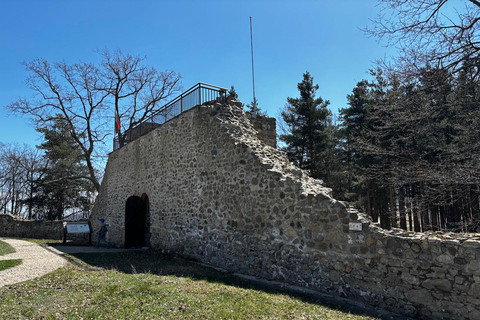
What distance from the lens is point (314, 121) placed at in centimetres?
2547

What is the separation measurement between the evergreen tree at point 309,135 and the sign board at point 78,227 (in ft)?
51.0

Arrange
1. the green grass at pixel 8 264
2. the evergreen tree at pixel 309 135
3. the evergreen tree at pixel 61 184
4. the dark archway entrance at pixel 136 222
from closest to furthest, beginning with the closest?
1. the green grass at pixel 8 264
2. the dark archway entrance at pixel 136 222
3. the evergreen tree at pixel 309 135
4. the evergreen tree at pixel 61 184

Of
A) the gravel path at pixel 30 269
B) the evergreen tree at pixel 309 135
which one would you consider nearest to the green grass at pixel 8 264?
the gravel path at pixel 30 269

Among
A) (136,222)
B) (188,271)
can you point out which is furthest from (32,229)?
(188,271)

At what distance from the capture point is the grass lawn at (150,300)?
4875 millimetres

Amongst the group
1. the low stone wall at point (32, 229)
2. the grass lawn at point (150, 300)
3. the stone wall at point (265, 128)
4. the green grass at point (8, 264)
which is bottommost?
the low stone wall at point (32, 229)

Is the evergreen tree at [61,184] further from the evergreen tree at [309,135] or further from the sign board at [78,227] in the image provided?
the evergreen tree at [309,135]

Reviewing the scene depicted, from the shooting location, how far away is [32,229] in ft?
72.3

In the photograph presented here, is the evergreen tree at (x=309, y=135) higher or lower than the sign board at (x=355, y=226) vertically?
higher

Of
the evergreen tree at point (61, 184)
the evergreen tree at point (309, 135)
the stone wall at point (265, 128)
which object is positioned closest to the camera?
the stone wall at point (265, 128)

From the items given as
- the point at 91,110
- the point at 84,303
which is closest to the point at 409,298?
the point at 84,303

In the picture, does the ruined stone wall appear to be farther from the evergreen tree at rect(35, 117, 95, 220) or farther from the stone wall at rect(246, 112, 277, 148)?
the stone wall at rect(246, 112, 277, 148)

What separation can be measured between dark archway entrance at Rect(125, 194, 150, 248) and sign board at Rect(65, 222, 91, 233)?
2.87 meters

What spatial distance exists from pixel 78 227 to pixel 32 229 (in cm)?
752
